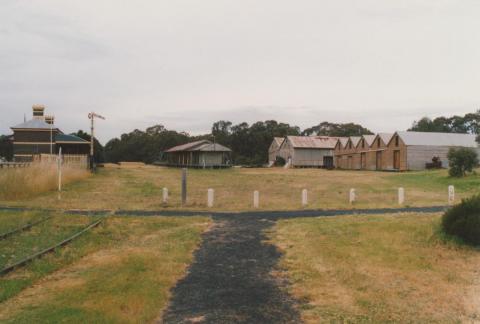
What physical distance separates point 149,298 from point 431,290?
16.0ft

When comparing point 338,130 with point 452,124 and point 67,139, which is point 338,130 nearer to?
point 452,124

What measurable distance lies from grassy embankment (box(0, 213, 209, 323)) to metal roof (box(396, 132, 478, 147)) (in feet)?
142

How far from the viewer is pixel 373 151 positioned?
5959 centimetres

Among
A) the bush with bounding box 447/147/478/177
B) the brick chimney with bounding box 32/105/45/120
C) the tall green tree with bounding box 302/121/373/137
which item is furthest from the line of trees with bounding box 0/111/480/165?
the bush with bounding box 447/147/478/177

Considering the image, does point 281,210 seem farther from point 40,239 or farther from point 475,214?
point 40,239

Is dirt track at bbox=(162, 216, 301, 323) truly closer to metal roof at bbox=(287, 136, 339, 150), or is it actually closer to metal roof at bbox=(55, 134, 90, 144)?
metal roof at bbox=(55, 134, 90, 144)

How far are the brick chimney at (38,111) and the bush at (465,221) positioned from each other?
49.3 m

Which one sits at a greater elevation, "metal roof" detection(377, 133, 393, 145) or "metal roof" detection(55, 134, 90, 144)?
"metal roof" detection(377, 133, 393, 145)

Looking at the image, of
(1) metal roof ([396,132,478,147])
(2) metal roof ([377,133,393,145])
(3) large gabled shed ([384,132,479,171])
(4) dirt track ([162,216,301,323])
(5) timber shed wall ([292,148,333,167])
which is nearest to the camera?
(4) dirt track ([162,216,301,323])

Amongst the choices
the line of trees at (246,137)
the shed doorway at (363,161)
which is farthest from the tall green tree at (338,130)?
the shed doorway at (363,161)

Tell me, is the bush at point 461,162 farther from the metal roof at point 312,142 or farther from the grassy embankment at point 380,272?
the metal roof at point 312,142

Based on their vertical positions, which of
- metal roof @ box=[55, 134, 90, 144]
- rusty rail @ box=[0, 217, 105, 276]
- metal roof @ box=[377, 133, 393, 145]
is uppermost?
metal roof @ box=[377, 133, 393, 145]

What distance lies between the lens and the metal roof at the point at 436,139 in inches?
2034

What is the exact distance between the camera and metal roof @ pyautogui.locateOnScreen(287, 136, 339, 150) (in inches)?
2918
